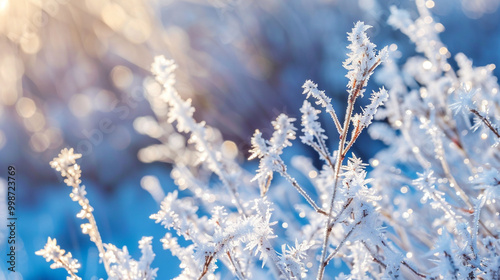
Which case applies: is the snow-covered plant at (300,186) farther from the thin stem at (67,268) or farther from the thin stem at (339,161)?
the thin stem at (67,268)

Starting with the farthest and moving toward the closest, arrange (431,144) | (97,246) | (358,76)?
(431,144) → (97,246) → (358,76)

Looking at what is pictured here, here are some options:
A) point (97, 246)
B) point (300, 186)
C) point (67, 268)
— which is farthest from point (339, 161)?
point (67, 268)

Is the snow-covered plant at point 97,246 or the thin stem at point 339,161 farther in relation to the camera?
the snow-covered plant at point 97,246

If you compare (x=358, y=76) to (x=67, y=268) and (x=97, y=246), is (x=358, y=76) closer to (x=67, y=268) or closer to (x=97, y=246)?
(x=97, y=246)

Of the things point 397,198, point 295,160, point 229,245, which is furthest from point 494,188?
point 295,160

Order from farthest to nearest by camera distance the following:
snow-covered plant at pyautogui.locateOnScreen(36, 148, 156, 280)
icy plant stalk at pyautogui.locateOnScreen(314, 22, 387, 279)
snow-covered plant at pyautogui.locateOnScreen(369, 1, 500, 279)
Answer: snow-covered plant at pyautogui.locateOnScreen(369, 1, 500, 279), snow-covered plant at pyautogui.locateOnScreen(36, 148, 156, 280), icy plant stalk at pyautogui.locateOnScreen(314, 22, 387, 279)

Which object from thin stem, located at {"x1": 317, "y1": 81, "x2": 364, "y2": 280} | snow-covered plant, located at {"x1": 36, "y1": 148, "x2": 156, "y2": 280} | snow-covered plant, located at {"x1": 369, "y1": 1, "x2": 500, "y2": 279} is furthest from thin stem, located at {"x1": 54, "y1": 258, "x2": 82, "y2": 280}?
snow-covered plant, located at {"x1": 369, "y1": 1, "x2": 500, "y2": 279}

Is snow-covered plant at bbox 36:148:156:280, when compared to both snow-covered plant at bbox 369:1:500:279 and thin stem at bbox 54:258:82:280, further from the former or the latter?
snow-covered plant at bbox 369:1:500:279

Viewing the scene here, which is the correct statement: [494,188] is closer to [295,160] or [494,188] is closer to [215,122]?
[295,160]

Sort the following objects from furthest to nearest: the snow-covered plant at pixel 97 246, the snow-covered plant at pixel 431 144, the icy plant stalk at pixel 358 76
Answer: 1. the snow-covered plant at pixel 431 144
2. the snow-covered plant at pixel 97 246
3. the icy plant stalk at pixel 358 76

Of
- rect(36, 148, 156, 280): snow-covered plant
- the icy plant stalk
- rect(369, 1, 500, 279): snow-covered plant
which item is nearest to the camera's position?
the icy plant stalk

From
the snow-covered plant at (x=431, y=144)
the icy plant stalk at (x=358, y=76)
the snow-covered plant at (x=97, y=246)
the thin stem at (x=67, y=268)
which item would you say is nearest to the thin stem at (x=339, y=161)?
the icy plant stalk at (x=358, y=76)
